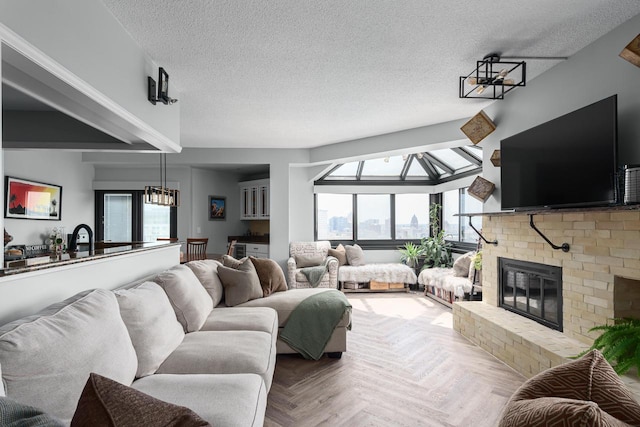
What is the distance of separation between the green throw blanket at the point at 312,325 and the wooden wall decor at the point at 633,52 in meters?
2.75

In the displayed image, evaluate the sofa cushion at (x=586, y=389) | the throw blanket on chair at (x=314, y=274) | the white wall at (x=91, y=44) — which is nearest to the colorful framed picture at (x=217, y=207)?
the throw blanket on chair at (x=314, y=274)

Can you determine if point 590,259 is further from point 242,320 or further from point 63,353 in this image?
point 63,353

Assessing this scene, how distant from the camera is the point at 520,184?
3.48 m

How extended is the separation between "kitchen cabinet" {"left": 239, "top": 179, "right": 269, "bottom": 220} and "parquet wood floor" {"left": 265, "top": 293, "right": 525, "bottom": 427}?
3.88 m

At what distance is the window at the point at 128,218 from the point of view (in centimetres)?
717

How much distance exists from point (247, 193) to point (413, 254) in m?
3.58

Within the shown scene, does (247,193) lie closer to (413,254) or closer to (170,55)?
(413,254)

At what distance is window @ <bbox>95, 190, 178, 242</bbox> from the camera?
7.17 meters

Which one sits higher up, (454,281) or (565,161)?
(565,161)

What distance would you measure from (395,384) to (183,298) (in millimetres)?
1721

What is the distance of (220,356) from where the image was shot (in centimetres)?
223

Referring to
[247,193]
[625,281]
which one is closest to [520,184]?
[625,281]

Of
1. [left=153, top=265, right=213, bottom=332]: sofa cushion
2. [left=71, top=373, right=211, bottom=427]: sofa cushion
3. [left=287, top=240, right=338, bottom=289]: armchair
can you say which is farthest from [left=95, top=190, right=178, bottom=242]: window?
[left=71, top=373, right=211, bottom=427]: sofa cushion

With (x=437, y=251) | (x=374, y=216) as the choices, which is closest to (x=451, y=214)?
(x=437, y=251)
